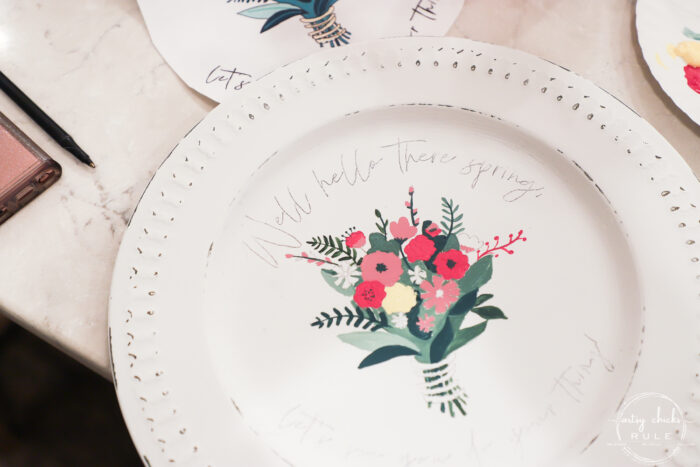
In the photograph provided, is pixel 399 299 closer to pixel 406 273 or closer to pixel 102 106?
pixel 406 273

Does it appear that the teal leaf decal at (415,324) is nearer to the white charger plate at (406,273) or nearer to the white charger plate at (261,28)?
the white charger plate at (406,273)

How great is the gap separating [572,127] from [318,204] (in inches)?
7.9

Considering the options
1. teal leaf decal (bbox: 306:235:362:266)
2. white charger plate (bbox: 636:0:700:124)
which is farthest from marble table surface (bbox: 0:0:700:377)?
teal leaf decal (bbox: 306:235:362:266)

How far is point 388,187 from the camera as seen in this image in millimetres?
346

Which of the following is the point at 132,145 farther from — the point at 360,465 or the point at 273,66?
the point at 360,465

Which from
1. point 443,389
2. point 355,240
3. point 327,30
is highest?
point 327,30

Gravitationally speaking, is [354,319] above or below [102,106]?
below

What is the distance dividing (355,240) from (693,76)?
32 cm

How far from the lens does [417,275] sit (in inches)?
13.0

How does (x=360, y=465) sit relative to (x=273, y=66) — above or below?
below

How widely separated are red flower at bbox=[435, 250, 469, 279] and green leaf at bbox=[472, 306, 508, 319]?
27 millimetres

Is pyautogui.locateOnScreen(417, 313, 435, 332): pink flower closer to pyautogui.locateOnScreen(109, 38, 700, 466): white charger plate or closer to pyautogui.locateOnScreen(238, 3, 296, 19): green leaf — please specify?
pyautogui.locateOnScreen(109, 38, 700, 466): white charger plate

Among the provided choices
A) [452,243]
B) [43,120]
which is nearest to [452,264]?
[452,243]

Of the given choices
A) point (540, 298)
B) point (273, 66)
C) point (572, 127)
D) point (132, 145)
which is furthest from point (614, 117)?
point (132, 145)
